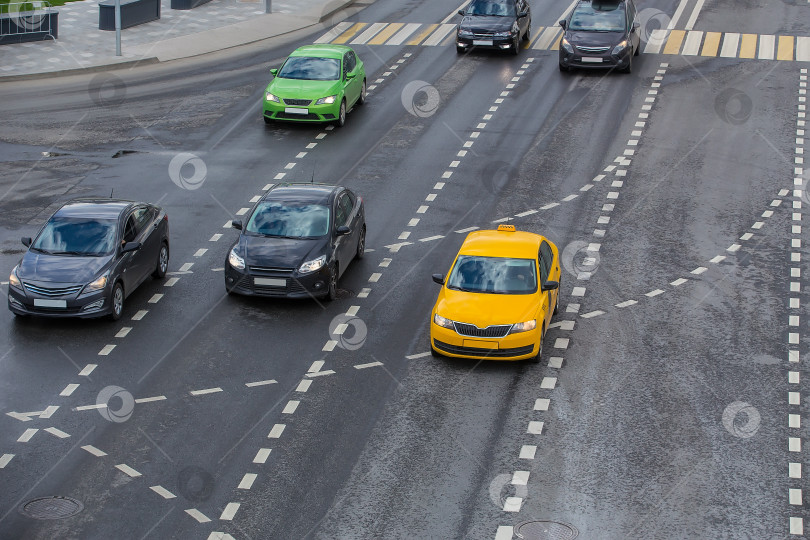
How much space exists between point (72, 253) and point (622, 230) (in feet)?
37.5

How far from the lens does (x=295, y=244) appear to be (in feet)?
76.1

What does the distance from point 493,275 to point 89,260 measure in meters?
7.02

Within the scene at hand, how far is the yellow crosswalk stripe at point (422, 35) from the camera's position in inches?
1657

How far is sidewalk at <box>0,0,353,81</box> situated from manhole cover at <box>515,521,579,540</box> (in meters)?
26.8

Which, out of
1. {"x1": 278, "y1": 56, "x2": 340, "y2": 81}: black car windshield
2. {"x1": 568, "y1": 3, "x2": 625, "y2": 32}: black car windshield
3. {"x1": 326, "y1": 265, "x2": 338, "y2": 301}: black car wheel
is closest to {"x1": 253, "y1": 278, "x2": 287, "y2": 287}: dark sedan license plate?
{"x1": 326, "y1": 265, "x2": 338, "y2": 301}: black car wheel

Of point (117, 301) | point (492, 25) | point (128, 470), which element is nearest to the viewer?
point (128, 470)

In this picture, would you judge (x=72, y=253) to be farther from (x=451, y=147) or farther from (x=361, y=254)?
(x=451, y=147)

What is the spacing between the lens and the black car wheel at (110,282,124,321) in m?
21.8

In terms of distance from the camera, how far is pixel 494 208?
92.2 feet

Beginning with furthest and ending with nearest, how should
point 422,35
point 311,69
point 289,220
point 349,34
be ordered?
point 349,34, point 422,35, point 311,69, point 289,220

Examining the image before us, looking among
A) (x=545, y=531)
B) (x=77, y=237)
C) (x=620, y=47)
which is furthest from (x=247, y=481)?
(x=620, y=47)

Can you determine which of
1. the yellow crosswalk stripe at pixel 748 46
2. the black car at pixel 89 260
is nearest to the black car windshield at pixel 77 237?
the black car at pixel 89 260

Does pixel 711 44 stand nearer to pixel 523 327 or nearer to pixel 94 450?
pixel 523 327

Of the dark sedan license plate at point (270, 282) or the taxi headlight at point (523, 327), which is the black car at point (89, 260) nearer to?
the dark sedan license plate at point (270, 282)
